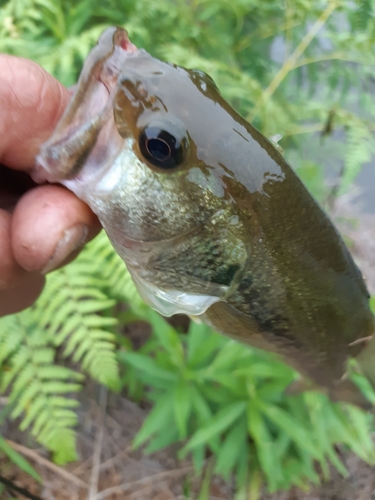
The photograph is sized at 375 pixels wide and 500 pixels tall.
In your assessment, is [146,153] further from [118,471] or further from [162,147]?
[118,471]

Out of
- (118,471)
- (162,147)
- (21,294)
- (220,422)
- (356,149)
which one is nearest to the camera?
(162,147)

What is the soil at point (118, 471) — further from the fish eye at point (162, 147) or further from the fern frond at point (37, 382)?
the fish eye at point (162, 147)

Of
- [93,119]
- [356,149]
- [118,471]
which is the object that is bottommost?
[118,471]

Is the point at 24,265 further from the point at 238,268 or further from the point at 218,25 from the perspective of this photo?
the point at 218,25

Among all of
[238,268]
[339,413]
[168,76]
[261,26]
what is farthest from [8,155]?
[261,26]

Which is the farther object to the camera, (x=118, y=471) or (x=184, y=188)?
(x=118, y=471)

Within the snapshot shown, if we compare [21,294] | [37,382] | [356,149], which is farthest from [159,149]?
[356,149]
